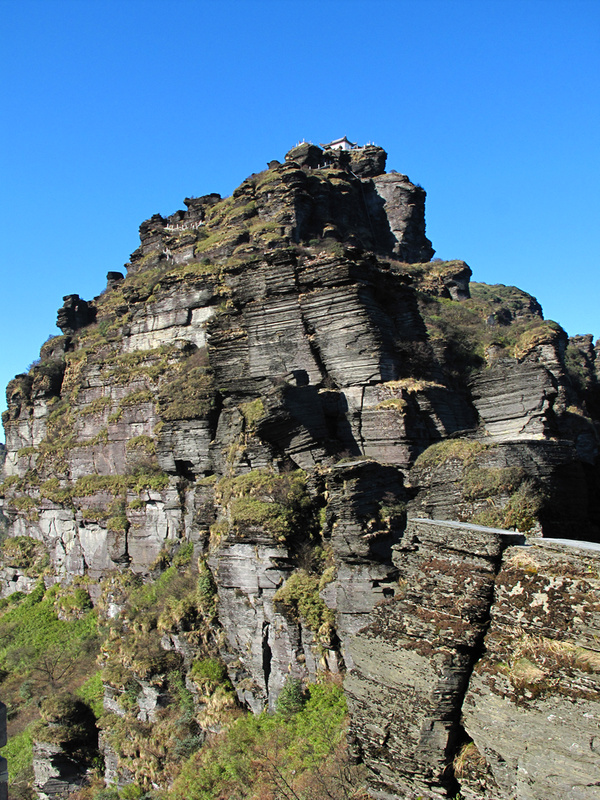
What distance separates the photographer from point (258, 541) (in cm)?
1586

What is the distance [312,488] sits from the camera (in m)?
16.4

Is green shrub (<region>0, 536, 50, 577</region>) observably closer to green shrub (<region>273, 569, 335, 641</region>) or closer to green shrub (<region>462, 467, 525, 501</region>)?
green shrub (<region>273, 569, 335, 641</region>)

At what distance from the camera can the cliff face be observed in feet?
26.0

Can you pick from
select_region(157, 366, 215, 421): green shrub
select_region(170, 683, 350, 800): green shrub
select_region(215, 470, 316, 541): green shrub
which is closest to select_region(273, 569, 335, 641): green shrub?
select_region(215, 470, 316, 541): green shrub

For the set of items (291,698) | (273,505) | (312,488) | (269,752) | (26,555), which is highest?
(312,488)

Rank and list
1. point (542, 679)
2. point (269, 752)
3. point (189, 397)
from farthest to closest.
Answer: point (189, 397) < point (269, 752) < point (542, 679)

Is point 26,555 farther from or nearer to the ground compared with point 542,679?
nearer to the ground

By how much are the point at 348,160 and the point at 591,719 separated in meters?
46.5

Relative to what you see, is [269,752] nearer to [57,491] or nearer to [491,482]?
[491,482]

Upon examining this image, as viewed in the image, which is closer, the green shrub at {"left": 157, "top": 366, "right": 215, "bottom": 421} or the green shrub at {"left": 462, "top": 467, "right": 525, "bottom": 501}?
the green shrub at {"left": 462, "top": 467, "right": 525, "bottom": 501}

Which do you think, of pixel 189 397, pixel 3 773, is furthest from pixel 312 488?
pixel 3 773

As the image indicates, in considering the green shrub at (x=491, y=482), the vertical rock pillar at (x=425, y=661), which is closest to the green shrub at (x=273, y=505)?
the green shrub at (x=491, y=482)

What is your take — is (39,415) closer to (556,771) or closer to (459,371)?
(459,371)

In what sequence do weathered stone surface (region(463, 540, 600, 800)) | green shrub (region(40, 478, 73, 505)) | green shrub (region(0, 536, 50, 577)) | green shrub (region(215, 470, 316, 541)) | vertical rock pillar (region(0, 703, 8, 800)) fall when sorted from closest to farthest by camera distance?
weathered stone surface (region(463, 540, 600, 800)) → vertical rock pillar (region(0, 703, 8, 800)) → green shrub (region(215, 470, 316, 541)) → green shrub (region(40, 478, 73, 505)) → green shrub (region(0, 536, 50, 577))
